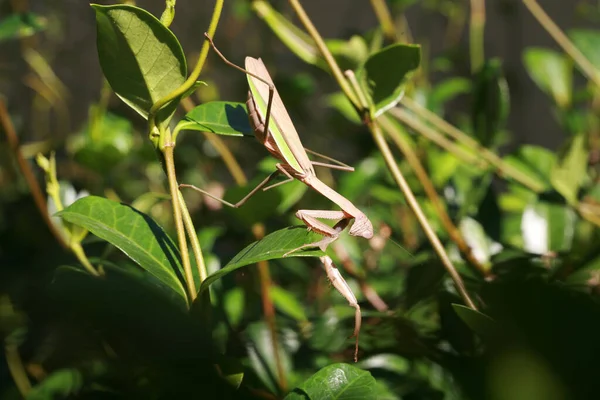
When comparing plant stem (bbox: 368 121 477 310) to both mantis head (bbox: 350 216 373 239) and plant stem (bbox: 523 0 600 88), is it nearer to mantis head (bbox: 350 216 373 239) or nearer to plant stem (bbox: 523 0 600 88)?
mantis head (bbox: 350 216 373 239)

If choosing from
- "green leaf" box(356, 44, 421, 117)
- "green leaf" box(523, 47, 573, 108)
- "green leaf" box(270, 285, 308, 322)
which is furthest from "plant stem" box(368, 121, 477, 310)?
"green leaf" box(523, 47, 573, 108)

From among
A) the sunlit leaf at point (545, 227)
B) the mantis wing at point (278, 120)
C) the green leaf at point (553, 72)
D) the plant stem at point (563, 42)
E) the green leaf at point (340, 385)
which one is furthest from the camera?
the green leaf at point (553, 72)

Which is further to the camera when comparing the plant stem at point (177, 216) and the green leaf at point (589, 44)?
the green leaf at point (589, 44)

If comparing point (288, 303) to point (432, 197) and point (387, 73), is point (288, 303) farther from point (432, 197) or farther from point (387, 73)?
point (387, 73)

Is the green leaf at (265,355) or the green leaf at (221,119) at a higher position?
the green leaf at (221,119)

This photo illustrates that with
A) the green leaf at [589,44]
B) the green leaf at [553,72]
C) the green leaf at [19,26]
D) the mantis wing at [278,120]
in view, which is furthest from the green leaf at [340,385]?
the green leaf at [553,72]

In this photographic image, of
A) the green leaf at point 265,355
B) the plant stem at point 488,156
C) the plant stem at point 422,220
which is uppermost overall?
the plant stem at point 422,220

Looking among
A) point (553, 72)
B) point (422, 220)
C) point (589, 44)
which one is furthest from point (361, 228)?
point (553, 72)

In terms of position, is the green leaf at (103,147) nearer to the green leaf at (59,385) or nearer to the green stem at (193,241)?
the green leaf at (59,385)
